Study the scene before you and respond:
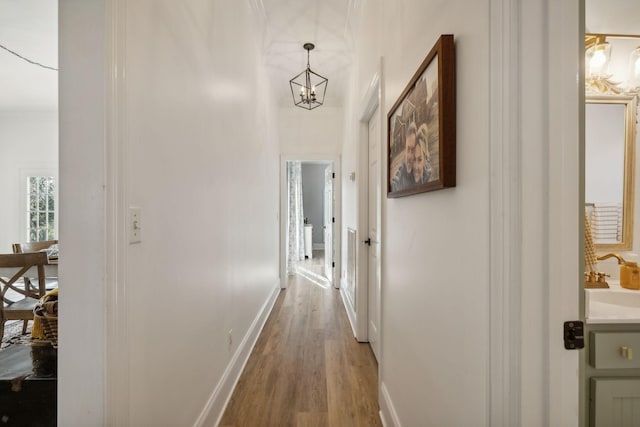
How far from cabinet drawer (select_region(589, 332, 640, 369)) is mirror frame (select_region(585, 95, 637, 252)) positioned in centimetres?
68

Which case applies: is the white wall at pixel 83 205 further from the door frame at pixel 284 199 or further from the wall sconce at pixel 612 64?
the door frame at pixel 284 199

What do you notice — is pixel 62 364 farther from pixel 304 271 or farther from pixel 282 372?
pixel 304 271

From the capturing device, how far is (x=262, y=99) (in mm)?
3406

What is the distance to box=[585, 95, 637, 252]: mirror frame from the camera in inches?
57.1

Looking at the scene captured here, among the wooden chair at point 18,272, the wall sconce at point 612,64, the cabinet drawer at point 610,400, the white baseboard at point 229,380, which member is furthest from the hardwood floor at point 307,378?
the wall sconce at point 612,64

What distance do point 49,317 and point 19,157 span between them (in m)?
5.41

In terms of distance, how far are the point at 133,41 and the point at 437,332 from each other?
1.40 metres

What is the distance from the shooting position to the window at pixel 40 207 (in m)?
4.93

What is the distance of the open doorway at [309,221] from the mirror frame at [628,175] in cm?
353

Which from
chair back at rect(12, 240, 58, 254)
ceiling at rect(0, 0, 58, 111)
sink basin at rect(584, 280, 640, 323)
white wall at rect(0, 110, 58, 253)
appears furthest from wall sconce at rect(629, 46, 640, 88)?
white wall at rect(0, 110, 58, 253)

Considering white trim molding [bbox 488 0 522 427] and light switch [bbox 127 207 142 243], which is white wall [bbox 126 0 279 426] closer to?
light switch [bbox 127 207 142 243]

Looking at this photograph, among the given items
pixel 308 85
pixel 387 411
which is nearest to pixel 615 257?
pixel 387 411

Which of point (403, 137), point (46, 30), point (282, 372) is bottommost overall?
point (282, 372)

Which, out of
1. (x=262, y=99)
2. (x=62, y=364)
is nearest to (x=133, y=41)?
(x=62, y=364)
